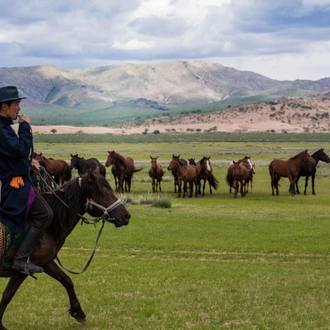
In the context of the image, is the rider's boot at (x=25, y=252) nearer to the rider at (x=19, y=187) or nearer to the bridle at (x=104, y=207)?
the rider at (x=19, y=187)

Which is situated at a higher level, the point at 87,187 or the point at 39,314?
the point at 87,187

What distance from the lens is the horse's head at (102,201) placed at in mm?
7664

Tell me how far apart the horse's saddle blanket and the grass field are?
48.2 inches

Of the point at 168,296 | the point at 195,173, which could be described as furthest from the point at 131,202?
the point at 168,296

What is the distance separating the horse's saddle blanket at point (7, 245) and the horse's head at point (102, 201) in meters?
1.02

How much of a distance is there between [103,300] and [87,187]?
245 cm

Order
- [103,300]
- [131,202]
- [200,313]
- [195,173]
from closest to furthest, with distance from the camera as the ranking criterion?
1. [200,313]
2. [103,300]
3. [131,202]
4. [195,173]

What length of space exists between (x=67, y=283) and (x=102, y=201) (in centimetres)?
117

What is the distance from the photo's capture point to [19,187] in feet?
23.0

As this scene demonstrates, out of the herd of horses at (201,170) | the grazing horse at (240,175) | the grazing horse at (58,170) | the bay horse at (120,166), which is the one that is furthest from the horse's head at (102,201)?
the bay horse at (120,166)

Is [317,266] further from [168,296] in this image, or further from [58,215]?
[58,215]

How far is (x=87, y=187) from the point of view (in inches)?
306

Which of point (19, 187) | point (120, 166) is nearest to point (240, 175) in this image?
point (120, 166)

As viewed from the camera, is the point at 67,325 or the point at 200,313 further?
the point at 200,313
